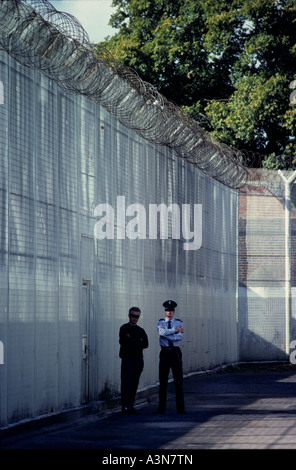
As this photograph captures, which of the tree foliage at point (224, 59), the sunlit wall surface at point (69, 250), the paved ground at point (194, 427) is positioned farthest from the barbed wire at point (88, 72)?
the tree foliage at point (224, 59)

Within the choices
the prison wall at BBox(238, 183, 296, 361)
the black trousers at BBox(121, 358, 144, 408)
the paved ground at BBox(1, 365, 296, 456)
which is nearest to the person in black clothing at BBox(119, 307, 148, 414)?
the black trousers at BBox(121, 358, 144, 408)

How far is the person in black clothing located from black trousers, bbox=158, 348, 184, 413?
38 cm

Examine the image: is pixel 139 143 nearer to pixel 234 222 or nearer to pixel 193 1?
pixel 234 222

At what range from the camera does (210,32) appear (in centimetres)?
3444

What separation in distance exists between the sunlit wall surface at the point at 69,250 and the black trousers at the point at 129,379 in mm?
525

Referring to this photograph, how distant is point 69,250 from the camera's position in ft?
46.4

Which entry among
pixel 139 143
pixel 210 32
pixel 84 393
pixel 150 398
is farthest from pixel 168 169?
pixel 210 32

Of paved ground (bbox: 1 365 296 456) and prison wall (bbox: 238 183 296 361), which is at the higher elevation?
prison wall (bbox: 238 183 296 361)

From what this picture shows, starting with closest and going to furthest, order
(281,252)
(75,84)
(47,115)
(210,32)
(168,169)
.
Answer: (47,115) < (75,84) < (168,169) < (281,252) < (210,32)

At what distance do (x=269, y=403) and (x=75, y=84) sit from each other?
6.52m

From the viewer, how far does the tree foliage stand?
33375 millimetres

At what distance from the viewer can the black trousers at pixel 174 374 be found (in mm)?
15148

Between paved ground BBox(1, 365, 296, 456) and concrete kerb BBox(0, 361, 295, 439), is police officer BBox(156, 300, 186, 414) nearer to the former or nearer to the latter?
paved ground BBox(1, 365, 296, 456)

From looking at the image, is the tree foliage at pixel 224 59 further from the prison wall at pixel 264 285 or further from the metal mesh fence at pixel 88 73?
the metal mesh fence at pixel 88 73
